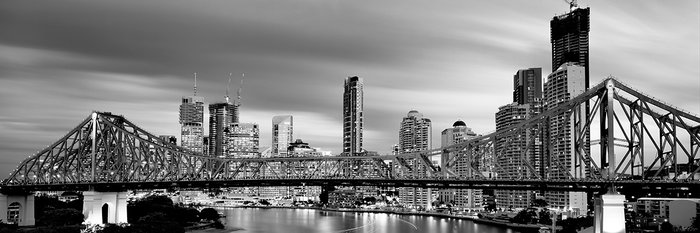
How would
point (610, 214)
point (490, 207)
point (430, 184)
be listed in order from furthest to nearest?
point (490, 207), point (430, 184), point (610, 214)

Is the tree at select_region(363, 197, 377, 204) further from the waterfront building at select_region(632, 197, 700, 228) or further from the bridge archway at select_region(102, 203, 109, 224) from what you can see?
the bridge archway at select_region(102, 203, 109, 224)

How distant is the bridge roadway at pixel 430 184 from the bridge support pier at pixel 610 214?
3.88 ft

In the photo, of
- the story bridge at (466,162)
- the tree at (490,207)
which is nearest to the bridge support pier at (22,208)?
the story bridge at (466,162)

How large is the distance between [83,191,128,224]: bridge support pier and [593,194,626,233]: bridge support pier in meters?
41.5

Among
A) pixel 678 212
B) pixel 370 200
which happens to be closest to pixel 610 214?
pixel 678 212

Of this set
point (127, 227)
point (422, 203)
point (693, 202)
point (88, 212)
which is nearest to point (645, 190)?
point (693, 202)

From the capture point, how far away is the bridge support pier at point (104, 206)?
65125 millimetres

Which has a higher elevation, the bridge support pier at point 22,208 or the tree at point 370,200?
the bridge support pier at point 22,208

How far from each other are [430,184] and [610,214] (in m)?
20.7

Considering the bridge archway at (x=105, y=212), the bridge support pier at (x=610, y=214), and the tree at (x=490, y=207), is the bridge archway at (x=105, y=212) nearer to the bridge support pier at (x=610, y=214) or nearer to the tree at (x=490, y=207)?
the bridge support pier at (x=610, y=214)

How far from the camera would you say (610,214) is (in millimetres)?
43000

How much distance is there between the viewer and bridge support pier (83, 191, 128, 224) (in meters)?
65.1

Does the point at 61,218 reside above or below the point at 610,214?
below

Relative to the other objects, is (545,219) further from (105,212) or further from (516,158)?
(105,212)
